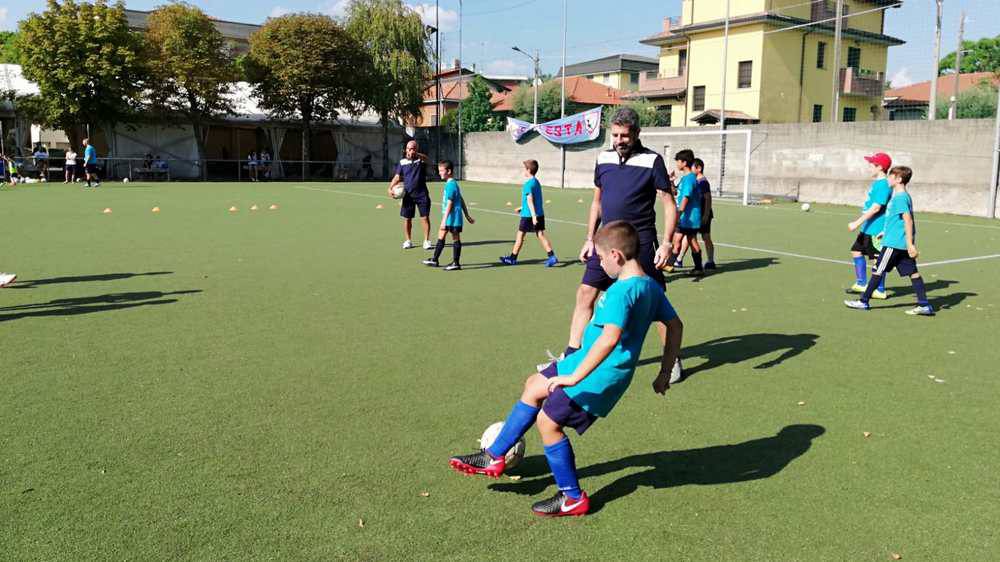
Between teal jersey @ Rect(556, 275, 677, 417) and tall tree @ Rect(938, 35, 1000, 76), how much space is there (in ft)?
262

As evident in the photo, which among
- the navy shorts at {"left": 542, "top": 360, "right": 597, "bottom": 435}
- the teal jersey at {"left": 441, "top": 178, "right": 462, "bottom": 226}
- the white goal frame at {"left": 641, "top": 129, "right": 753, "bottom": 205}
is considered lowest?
the navy shorts at {"left": 542, "top": 360, "right": 597, "bottom": 435}

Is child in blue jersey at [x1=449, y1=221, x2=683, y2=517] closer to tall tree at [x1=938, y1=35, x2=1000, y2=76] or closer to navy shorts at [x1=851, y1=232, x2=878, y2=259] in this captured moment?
navy shorts at [x1=851, y1=232, x2=878, y2=259]

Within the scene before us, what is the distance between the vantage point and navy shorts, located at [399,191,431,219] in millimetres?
13695

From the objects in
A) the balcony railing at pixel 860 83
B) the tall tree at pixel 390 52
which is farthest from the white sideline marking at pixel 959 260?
the balcony railing at pixel 860 83

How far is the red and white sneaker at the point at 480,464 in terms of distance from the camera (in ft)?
14.1

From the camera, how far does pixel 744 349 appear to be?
727cm

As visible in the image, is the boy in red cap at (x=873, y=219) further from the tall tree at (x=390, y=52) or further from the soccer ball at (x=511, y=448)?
the tall tree at (x=390, y=52)

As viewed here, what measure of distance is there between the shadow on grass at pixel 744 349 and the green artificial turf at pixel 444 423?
4 cm

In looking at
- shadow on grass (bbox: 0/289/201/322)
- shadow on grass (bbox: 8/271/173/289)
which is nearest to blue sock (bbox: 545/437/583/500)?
shadow on grass (bbox: 0/289/201/322)

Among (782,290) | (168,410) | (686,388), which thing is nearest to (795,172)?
(782,290)

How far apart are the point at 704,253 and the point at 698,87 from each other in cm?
3981

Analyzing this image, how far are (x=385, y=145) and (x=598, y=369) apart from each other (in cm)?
4595

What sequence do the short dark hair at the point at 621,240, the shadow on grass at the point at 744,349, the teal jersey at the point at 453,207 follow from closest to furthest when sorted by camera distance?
1. the short dark hair at the point at 621,240
2. the shadow on grass at the point at 744,349
3. the teal jersey at the point at 453,207

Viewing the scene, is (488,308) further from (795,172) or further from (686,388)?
(795,172)
